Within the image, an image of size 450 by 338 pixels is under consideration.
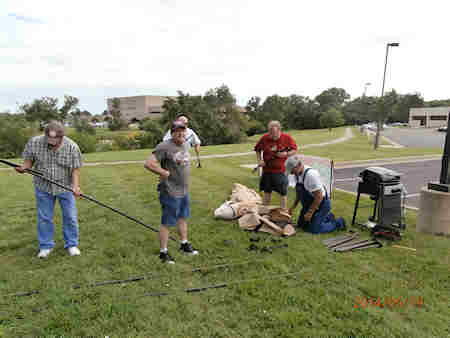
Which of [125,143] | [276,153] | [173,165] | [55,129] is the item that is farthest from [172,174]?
[125,143]

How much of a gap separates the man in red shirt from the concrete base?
2.29m

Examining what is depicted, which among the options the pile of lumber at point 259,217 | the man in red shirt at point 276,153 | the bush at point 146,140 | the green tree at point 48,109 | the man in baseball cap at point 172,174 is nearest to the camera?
the man in baseball cap at point 172,174

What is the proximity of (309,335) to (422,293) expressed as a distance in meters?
1.54

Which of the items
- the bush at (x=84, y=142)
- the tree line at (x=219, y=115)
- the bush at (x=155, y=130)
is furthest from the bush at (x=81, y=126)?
the bush at (x=84, y=142)

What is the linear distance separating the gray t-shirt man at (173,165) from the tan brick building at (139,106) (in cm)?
12111

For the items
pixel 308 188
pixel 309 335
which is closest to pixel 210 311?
pixel 309 335

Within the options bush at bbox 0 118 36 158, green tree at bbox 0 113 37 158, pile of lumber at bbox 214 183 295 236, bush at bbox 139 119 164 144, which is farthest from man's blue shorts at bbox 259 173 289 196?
bush at bbox 139 119 164 144

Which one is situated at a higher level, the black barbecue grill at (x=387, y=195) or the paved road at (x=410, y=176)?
the black barbecue grill at (x=387, y=195)

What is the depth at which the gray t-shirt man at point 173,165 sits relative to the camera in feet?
11.5

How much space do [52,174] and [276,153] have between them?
3.39 m

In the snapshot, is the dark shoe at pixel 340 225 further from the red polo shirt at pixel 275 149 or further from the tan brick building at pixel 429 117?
the tan brick building at pixel 429 117

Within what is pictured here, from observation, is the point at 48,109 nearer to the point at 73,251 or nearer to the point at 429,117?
the point at 73,251

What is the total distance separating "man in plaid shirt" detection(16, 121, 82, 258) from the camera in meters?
3.76

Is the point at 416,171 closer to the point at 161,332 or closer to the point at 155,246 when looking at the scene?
the point at 155,246
